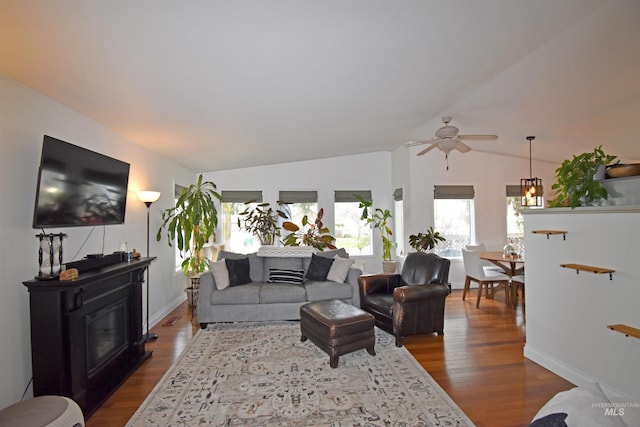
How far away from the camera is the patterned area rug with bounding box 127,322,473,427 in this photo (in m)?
2.25

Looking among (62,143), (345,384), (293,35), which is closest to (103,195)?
(62,143)

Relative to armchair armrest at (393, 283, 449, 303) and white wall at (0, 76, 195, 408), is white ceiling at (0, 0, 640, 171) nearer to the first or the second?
white wall at (0, 76, 195, 408)

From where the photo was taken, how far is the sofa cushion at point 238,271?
441 centimetres

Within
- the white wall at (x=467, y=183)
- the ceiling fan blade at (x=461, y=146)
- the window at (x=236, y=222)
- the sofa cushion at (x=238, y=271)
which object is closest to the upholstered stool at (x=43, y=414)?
the sofa cushion at (x=238, y=271)

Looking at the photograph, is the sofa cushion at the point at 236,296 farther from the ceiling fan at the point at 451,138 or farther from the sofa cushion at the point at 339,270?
the ceiling fan at the point at 451,138

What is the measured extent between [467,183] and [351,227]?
2.59 m

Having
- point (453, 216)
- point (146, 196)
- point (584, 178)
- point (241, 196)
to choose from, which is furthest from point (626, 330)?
point (241, 196)

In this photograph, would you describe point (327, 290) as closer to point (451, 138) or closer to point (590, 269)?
point (451, 138)

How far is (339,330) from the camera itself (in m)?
3.01

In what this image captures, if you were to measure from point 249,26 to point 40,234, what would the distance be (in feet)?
6.75

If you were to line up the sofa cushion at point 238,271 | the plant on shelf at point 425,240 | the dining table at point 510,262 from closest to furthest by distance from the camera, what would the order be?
the sofa cushion at point 238,271, the dining table at point 510,262, the plant on shelf at point 425,240

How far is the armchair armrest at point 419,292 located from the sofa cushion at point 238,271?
2151 mm

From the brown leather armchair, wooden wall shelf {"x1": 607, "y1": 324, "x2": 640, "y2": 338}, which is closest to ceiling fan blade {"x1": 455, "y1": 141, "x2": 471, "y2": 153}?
the brown leather armchair

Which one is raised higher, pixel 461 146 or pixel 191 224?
pixel 461 146
